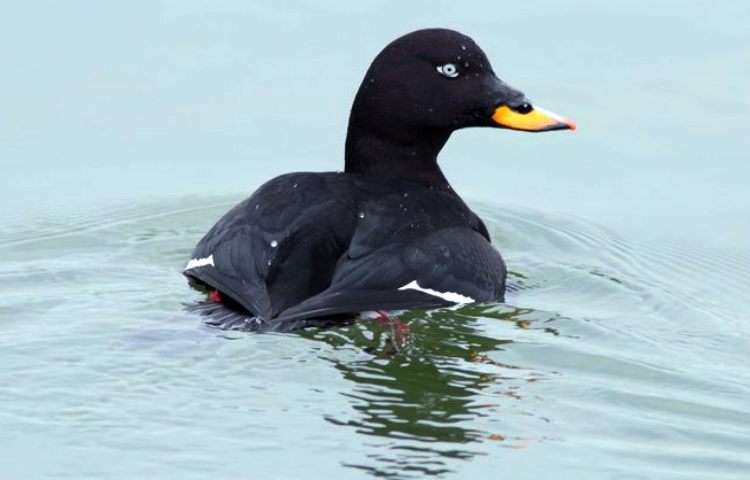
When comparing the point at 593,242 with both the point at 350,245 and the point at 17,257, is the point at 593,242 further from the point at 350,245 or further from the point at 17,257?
the point at 17,257

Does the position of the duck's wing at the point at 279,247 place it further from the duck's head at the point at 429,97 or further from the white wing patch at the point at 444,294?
the duck's head at the point at 429,97

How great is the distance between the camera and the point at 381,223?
825 cm

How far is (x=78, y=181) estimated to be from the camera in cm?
1078

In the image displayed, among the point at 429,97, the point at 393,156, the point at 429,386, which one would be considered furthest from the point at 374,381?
the point at 429,97

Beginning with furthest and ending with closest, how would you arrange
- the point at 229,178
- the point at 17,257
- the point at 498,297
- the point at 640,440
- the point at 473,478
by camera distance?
the point at 229,178 < the point at 17,257 < the point at 498,297 < the point at 640,440 < the point at 473,478

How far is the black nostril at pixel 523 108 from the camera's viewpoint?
9.09 metres

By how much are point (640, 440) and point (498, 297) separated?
1796 mm

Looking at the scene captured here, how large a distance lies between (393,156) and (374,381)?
1.97m

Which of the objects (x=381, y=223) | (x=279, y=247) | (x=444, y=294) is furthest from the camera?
(x=381, y=223)

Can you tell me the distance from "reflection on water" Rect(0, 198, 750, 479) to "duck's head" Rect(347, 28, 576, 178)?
0.89 metres

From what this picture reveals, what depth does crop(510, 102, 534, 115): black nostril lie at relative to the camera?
9.09m

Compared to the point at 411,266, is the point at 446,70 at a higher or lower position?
higher

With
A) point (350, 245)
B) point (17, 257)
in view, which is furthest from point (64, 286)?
point (350, 245)

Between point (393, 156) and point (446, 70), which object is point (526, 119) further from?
point (393, 156)
